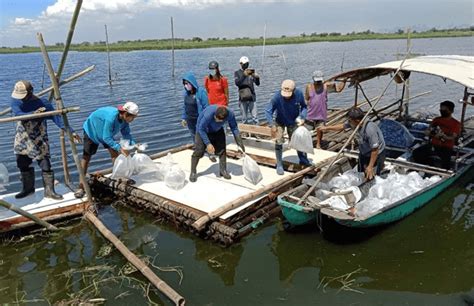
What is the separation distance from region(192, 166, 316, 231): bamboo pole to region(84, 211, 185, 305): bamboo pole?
1030mm

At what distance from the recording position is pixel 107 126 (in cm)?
635

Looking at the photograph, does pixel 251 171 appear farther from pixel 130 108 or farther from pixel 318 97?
pixel 318 97

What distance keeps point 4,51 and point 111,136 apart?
98.0 metres

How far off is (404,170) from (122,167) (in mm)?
5185

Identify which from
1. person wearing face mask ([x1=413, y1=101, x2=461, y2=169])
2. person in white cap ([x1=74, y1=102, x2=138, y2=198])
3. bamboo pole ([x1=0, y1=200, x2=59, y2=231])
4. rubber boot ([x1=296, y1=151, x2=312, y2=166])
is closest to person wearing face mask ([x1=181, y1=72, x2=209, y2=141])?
person in white cap ([x1=74, y1=102, x2=138, y2=198])

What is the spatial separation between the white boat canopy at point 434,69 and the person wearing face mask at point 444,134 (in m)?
0.63

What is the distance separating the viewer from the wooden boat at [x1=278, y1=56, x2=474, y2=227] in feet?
18.3

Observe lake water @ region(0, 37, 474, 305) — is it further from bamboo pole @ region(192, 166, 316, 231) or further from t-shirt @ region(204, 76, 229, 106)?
t-shirt @ region(204, 76, 229, 106)

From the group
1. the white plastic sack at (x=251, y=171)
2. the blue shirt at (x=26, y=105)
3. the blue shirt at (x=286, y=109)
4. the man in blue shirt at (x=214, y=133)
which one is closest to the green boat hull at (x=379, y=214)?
the white plastic sack at (x=251, y=171)

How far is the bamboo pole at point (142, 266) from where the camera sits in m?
4.29

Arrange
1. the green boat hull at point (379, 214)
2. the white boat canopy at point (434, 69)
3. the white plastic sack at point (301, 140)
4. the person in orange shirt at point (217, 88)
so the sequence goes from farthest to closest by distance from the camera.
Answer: the person in orange shirt at point (217, 88), the white boat canopy at point (434, 69), the white plastic sack at point (301, 140), the green boat hull at point (379, 214)

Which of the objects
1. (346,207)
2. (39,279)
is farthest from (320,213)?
(39,279)

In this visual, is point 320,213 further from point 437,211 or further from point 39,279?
point 39,279

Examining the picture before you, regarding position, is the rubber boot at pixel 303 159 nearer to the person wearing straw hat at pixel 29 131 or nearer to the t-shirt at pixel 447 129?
the t-shirt at pixel 447 129
